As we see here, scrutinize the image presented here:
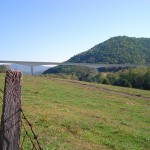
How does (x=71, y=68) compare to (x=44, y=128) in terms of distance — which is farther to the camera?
(x=71, y=68)

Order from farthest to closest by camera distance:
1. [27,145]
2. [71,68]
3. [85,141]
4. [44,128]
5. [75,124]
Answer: [71,68] → [75,124] → [44,128] → [85,141] → [27,145]

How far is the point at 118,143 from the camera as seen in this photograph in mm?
12438

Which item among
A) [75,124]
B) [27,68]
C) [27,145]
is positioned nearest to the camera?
[27,145]

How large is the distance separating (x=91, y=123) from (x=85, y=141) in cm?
374

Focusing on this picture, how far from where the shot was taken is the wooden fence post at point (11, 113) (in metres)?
4.45

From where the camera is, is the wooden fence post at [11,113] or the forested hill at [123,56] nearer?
the wooden fence post at [11,113]

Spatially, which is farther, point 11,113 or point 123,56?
point 123,56

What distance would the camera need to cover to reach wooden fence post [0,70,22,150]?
14.6 ft

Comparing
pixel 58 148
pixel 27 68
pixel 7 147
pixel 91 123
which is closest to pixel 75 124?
pixel 91 123

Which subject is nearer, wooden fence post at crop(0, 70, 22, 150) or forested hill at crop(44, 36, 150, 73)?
wooden fence post at crop(0, 70, 22, 150)

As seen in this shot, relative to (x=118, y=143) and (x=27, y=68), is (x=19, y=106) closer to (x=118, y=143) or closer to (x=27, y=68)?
(x=118, y=143)

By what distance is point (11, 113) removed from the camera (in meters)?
4.49

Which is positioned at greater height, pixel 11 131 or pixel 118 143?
pixel 11 131

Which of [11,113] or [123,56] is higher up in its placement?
[123,56]
